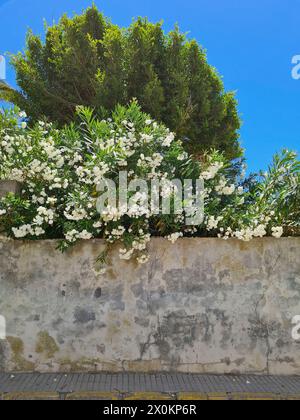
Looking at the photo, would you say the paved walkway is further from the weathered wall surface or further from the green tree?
Answer: the green tree

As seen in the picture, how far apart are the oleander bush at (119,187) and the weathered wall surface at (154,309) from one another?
0.23 m

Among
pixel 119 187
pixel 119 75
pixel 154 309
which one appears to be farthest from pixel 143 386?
pixel 119 75

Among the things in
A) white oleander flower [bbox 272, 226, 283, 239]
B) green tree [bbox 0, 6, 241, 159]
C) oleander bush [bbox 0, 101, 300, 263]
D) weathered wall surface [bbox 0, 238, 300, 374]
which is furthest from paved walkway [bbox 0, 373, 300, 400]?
green tree [bbox 0, 6, 241, 159]

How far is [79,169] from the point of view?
517 centimetres

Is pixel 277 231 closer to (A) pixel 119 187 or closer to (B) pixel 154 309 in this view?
(B) pixel 154 309

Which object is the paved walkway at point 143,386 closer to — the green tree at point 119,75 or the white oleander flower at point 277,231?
the white oleander flower at point 277,231

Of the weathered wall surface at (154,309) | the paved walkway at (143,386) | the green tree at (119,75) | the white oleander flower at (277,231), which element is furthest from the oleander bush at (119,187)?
the green tree at (119,75)

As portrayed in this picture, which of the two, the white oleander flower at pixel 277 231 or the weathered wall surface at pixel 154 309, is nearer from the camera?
the weathered wall surface at pixel 154 309

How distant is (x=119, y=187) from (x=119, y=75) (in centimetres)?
537

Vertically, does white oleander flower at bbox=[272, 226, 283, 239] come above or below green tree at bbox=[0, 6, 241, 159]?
below

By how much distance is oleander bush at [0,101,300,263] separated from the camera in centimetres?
503

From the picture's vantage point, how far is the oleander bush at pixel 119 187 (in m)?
5.03

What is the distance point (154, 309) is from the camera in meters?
5.07

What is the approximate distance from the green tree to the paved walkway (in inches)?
246
